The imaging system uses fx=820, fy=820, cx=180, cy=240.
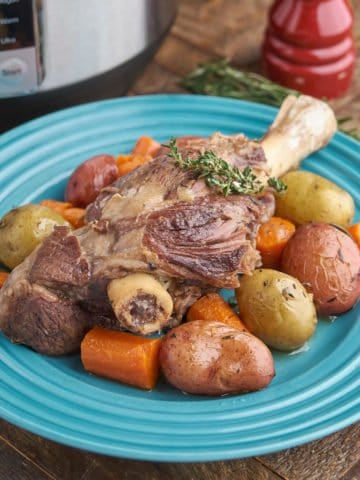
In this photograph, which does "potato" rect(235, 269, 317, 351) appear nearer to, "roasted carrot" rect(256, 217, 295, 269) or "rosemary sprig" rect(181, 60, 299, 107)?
"roasted carrot" rect(256, 217, 295, 269)

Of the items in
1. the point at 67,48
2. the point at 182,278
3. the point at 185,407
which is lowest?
the point at 185,407

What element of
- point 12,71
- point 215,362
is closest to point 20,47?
point 12,71

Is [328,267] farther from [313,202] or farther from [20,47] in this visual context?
[20,47]

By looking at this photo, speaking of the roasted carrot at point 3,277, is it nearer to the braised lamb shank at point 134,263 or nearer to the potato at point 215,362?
the braised lamb shank at point 134,263

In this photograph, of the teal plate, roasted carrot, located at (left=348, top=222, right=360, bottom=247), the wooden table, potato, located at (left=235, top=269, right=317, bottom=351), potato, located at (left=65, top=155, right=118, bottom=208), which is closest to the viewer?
the teal plate

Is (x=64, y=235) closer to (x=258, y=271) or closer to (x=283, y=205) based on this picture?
(x=258, y=271)

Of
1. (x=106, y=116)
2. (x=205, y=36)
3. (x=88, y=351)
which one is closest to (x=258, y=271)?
(x=88, y=351)

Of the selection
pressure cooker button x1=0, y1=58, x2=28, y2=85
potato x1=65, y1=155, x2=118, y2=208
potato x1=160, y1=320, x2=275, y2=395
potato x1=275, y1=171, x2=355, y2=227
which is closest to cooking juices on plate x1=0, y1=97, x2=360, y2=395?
potato x1=160, y1=320, x2=275, y2=395
